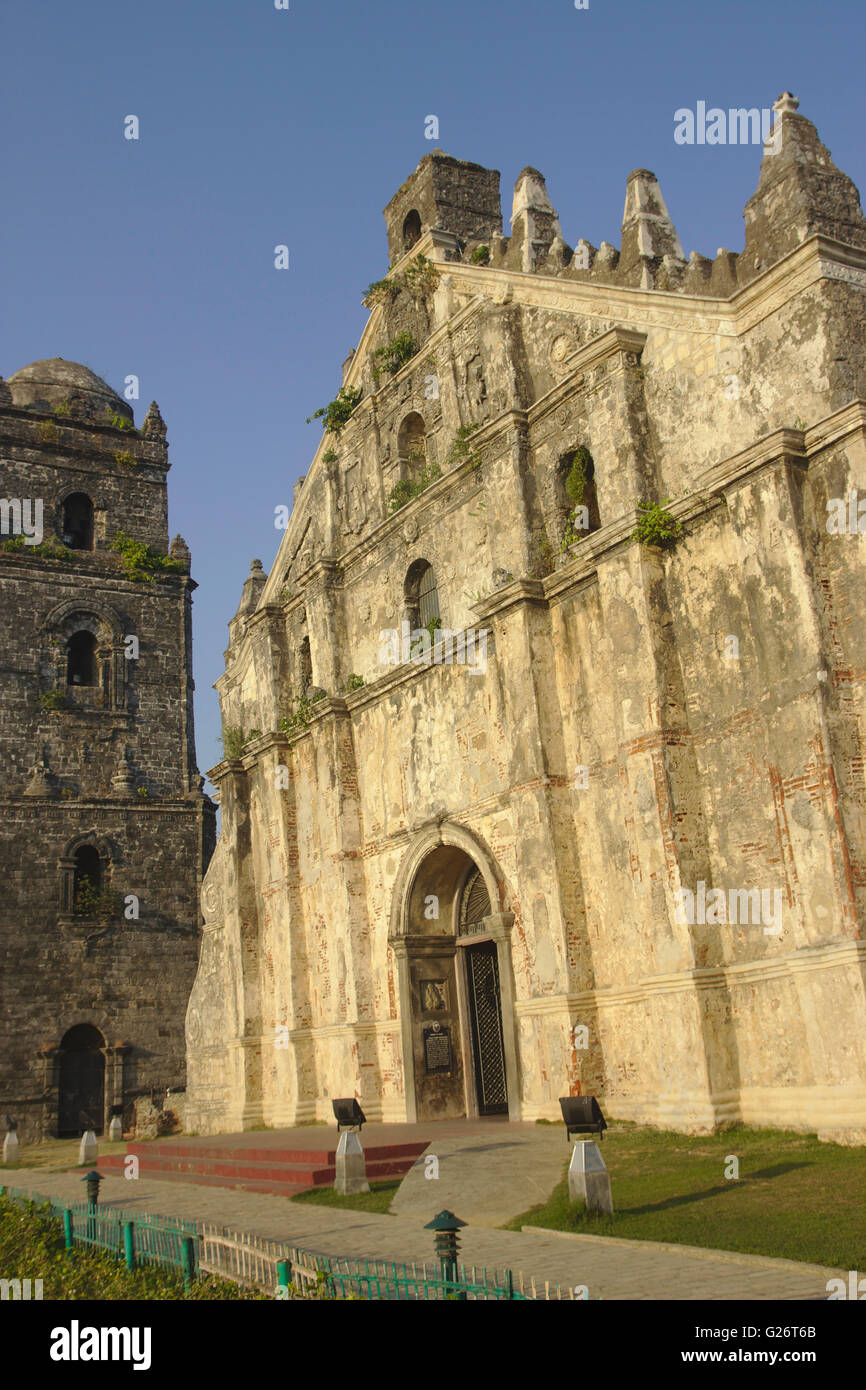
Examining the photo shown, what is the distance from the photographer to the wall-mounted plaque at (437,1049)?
57.9 feet

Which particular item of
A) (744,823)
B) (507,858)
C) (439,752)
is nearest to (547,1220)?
(744,823)

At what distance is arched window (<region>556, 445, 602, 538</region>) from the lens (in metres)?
15.8

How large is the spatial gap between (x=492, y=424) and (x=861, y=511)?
6288 mm

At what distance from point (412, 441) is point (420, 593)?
270 cm

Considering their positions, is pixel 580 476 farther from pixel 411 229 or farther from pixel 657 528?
pixel 411 229

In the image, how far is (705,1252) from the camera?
7699 millimetres

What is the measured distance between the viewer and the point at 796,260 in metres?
12.7

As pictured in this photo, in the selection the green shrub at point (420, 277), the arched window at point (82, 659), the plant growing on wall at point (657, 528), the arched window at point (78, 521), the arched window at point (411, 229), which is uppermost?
the arched window at point (78, 521)

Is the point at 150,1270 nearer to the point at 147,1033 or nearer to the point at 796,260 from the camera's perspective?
the point at 796,260

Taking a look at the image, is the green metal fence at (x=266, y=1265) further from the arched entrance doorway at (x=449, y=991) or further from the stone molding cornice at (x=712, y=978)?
the arched entrance doorway at (x=449, y=991)

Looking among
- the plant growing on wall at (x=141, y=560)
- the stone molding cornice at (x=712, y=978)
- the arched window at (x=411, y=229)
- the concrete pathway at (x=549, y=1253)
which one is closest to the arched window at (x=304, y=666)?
the arched window at (x=411, y=229)

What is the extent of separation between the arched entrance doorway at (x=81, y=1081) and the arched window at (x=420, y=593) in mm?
16035

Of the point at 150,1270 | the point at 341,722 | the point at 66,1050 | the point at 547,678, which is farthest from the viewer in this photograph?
the point at 66,1050

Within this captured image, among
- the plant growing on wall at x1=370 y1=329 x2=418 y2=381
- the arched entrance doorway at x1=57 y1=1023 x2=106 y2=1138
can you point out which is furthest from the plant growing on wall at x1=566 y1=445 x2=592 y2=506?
the arched entrance doorway at x1=57 y1=1023 x2=106 y2=1138
